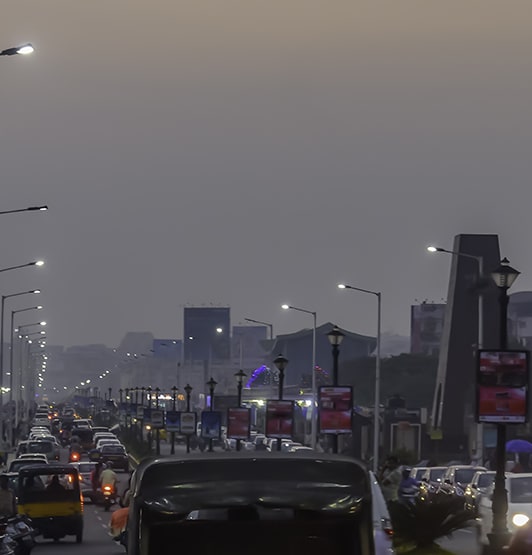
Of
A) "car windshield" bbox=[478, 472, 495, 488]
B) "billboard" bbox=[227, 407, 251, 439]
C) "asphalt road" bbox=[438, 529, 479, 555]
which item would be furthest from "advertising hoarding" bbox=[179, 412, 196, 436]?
"asphalt road" bbox=[438, 529, 479, 555]

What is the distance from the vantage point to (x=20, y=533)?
26.2 m

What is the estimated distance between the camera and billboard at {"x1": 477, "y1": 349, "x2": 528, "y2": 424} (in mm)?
33125

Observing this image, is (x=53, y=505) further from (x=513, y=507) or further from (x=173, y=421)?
(x=173, y=421)

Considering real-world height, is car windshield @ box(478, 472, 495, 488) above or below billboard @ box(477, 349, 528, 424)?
below

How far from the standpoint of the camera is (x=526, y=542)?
16547mm

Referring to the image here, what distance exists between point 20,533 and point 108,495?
2557 cm

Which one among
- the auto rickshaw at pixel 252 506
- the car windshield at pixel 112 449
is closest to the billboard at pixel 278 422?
the car windshield at pixel 112 449

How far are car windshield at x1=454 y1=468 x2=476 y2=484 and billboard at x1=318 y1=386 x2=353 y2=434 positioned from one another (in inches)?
200

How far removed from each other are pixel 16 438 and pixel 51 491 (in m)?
101

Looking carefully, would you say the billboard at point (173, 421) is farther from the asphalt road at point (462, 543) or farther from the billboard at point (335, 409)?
the asphalt road at point (462, 543)

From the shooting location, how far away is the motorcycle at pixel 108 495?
51281 mm

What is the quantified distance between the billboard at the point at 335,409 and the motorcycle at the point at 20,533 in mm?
26322

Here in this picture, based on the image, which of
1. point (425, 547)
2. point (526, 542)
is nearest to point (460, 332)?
point (425, 547)

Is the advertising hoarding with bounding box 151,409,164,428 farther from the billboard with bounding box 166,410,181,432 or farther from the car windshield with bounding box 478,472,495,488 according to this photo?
the car windshield with bounding box 478,472,495,488
